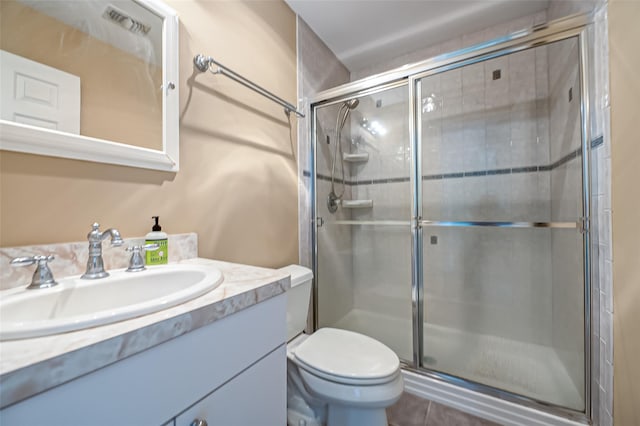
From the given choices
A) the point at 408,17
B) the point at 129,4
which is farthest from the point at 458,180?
the point at 129,4

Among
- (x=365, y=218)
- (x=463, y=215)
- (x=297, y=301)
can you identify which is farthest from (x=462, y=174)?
(x=297, y=301)

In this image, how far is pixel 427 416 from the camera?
1.28 m

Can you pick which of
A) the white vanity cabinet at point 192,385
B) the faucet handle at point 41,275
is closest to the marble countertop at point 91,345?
the white vanity cabinet at point 192,385

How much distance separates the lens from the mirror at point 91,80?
25.7 inches

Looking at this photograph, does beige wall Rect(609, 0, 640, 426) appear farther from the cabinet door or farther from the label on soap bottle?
the label on soap bottle

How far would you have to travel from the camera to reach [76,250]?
713mm

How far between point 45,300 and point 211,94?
3.08 ft

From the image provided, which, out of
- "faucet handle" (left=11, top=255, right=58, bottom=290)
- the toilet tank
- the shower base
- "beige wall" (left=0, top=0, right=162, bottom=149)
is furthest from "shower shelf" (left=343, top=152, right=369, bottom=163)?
"faucet handle" (left=11, top=255, right=58, bottom=290)

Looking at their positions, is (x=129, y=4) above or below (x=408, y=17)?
below

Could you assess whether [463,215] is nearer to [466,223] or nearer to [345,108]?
[466,223]

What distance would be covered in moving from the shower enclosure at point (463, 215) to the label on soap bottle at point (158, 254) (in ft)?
3.53

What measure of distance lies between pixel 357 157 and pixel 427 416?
68.3 inches

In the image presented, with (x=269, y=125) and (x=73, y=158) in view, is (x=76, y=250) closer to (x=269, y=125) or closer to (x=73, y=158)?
(x=73, y=158)

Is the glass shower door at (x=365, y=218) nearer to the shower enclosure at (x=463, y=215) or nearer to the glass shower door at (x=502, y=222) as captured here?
the shower enclosure at (x=463, y=215)
